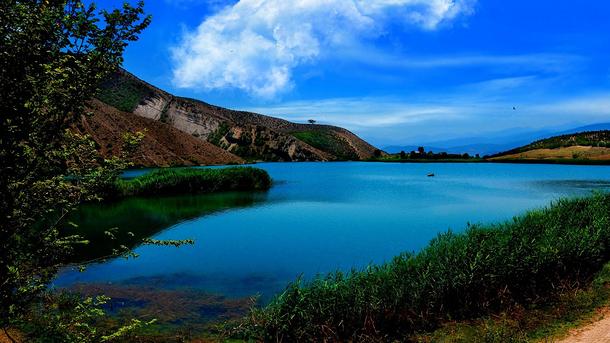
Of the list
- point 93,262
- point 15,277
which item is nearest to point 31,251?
point 15,277

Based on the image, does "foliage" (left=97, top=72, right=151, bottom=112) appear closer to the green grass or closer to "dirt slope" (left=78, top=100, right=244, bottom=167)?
"dirt slope" (left=78, top=100, right=244, bottom=167)

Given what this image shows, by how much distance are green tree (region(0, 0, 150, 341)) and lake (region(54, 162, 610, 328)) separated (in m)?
7.18

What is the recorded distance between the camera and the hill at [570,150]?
10275 cm

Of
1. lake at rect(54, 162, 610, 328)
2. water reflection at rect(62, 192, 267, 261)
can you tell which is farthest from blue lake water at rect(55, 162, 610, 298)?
water reflection at rect(62, 192, 267, 261)

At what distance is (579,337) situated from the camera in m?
11.0

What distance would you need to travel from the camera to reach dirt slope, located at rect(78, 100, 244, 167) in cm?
9750

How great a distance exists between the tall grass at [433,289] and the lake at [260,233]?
3156 mm

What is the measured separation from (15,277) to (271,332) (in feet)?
21.5

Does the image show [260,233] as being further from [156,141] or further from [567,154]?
[567,154]

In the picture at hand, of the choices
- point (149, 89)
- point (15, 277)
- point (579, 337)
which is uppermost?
point (149, 89)

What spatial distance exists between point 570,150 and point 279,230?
354 feet

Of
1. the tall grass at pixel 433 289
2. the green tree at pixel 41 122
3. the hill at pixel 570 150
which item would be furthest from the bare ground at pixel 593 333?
the hill at pixel 570 150

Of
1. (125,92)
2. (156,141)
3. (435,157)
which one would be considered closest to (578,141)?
(435,157)

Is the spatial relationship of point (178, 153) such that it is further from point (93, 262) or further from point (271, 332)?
point (271, 332)
